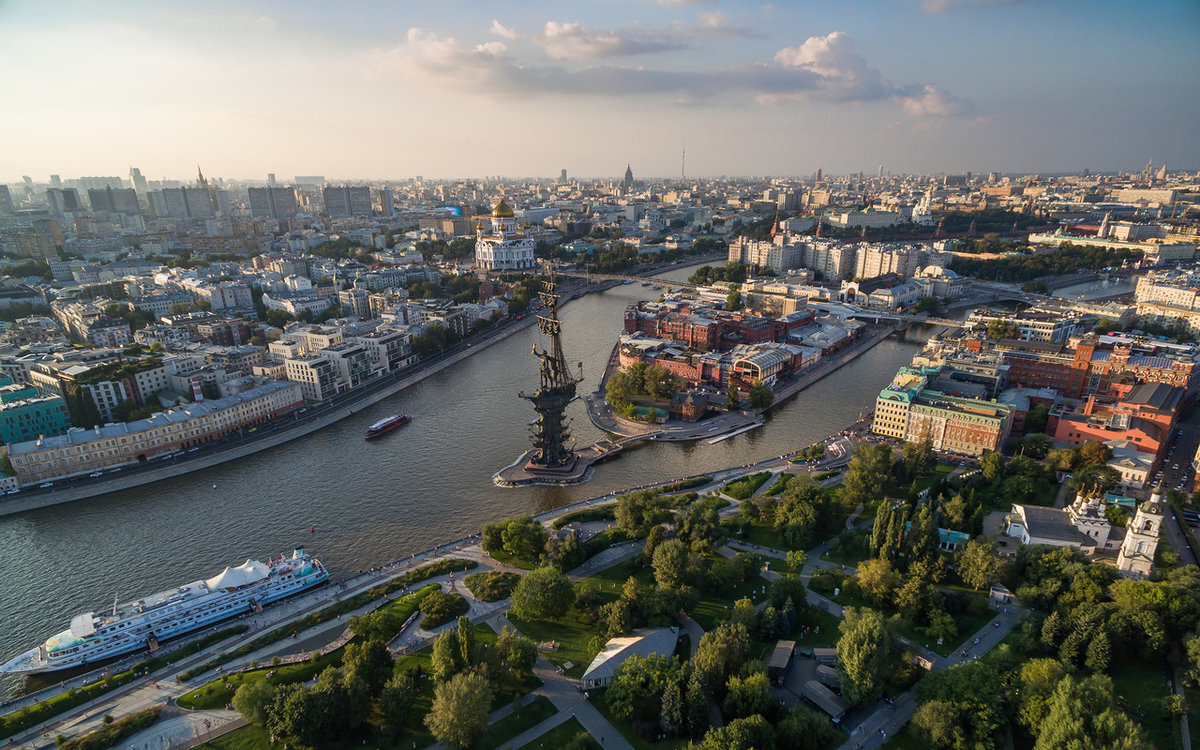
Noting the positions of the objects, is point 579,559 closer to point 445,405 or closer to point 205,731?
point 205,731

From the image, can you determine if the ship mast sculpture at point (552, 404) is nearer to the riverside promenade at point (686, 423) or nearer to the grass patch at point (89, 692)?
the riverside promenade at point (686, 423)

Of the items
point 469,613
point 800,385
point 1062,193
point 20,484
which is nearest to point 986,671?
point 469,613

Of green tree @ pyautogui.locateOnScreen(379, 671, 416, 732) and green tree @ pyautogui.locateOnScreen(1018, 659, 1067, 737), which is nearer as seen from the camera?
green tree @ pyautogui.locateOnScreen(1018, 659, 1067, 737)

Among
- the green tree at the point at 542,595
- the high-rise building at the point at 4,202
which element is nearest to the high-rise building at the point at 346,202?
the high-rise building at the point at 4,202

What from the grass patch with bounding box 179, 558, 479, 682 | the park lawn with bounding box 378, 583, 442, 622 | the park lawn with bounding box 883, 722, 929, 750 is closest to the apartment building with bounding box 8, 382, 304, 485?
the grass patch with bounding box 179, 558, 479, 682

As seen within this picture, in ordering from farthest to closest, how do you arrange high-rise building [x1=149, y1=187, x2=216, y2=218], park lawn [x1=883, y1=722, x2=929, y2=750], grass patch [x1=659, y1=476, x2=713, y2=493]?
high-rise building [x1=149, y1=187, x2=216, y2=218] < grass patch [x1=659, y1=476, x2=713, y2=493] < park lawn [x1=883, y1=722, x2=929, y2=750]

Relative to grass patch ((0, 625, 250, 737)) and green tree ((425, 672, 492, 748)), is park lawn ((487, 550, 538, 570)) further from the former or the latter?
grass patch ((0, 625, 250, 737))
